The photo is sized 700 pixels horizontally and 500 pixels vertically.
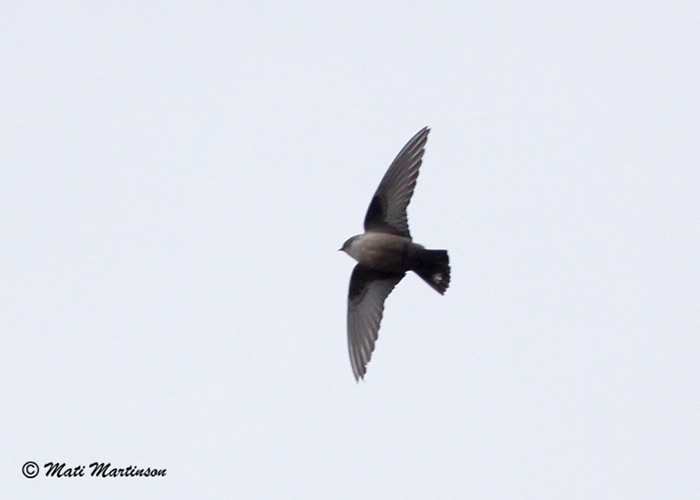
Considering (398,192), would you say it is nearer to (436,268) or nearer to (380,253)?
(380,253)

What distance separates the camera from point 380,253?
387 inches

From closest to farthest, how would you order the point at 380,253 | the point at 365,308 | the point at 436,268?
1. the point at 436,268
2. the point at 380,253
3. the point at 365,308

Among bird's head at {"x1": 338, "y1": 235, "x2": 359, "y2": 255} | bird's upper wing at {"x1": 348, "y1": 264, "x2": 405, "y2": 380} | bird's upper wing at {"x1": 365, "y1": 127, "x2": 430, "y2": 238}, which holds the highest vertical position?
bird's upper wing at {"x1": 365, "y1": 127, "x2": 430, "y2": 238}

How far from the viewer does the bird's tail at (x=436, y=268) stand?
955cm

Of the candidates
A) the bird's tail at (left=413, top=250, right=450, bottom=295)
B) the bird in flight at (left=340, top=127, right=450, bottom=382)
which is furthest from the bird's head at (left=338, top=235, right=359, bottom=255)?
the bird's tail at (left=413, top=250, right=450, bottom=295)

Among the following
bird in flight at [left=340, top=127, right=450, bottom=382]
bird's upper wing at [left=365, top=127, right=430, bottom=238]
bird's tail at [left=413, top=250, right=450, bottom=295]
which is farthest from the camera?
bird's upper wing at [left=365, top=127, right=430, bottom=238]

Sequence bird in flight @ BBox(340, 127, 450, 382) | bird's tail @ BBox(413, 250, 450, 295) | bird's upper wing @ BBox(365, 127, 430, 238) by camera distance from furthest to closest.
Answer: bird's upper wing @ BBox(365, 127, 430, 238) → bird in flight @ BBox(340, 127, 450, 382) → bird's tail @ BBox(413, 250, 450, 295)

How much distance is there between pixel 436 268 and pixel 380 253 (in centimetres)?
57

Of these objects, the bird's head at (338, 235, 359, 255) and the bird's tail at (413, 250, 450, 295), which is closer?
the bird's tail at (413, 250, 450, 295)

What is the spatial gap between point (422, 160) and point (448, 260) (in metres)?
1.15

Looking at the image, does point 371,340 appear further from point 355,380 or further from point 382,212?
point 382,212

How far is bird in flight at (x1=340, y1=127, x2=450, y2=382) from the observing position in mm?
9844

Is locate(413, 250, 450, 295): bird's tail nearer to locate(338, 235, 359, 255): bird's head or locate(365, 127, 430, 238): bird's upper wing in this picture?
locate(365, 127, 430, 238): bird's upper wing

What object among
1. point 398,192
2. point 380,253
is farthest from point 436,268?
point 398,192
